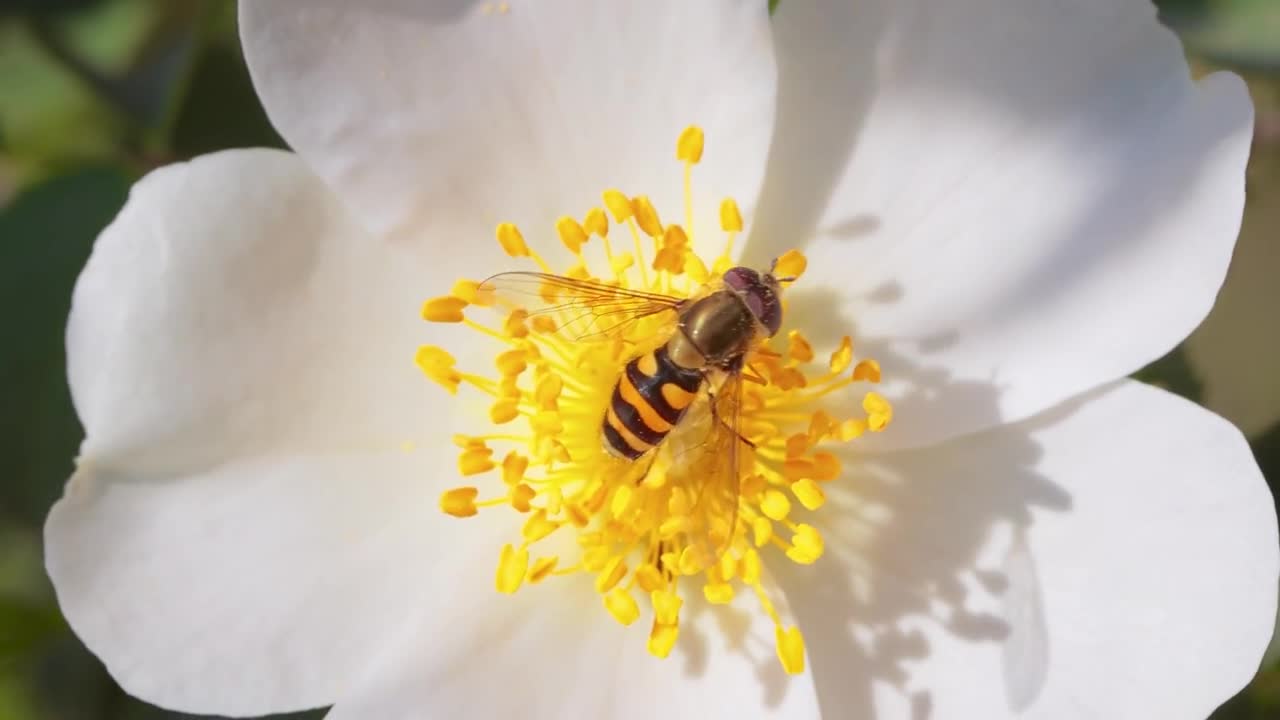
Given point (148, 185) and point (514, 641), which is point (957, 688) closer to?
point (514, 641)

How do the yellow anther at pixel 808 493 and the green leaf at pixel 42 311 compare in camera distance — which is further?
the green leaf at pixel 42 311

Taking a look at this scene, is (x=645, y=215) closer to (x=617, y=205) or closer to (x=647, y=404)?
(x=617, y=205)

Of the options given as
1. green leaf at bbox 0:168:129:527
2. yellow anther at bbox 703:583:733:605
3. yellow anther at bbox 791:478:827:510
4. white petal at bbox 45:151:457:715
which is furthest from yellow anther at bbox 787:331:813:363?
green leaf at bbox 0:168:129:527

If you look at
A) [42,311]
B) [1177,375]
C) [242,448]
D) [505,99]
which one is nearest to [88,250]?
[42,311]

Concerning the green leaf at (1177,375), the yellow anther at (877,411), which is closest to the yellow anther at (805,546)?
the yellow anther at (877,411)

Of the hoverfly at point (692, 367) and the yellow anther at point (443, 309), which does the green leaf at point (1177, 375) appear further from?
the yellow anther at point (443, 309)

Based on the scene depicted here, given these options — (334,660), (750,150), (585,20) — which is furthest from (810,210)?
(334,660)
